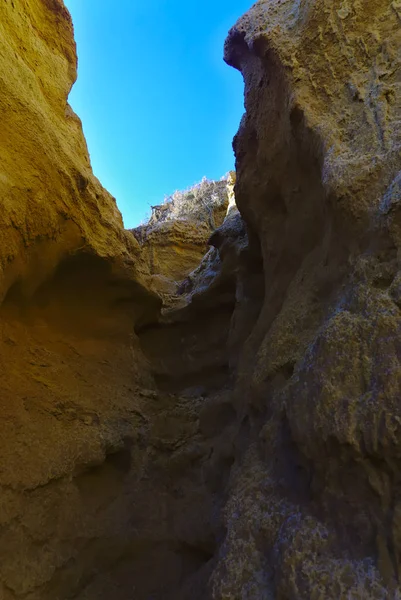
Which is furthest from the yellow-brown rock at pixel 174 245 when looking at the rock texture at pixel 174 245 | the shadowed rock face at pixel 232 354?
the shadowed rock face at pixel 232 354

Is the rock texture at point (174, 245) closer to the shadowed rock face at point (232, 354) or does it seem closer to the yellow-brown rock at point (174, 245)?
the yellow-brown rock at point (174, 245)

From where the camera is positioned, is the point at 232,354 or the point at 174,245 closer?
the point at 232,354

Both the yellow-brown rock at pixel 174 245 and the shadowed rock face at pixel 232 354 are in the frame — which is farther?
the yellow-brown rock at pixel 174 245

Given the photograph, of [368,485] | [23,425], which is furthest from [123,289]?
[368,485]

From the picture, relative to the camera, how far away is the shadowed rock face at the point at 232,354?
1.89 m

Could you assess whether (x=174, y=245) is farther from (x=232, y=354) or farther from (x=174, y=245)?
(x=232, y=354)

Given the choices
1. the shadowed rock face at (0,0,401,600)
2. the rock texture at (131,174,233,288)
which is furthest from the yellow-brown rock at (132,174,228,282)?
the shadowed rock face at (0,0,401,600)

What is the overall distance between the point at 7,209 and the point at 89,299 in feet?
5.25

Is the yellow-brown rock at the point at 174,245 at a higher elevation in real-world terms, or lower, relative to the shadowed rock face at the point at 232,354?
higher

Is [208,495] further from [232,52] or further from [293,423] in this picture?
[232,52]

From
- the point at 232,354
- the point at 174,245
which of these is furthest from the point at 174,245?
the point at 232,354

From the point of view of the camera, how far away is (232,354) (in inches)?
173

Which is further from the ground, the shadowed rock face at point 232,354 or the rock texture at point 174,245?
the rock texture at point 174,245

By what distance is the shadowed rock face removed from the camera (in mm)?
1892
